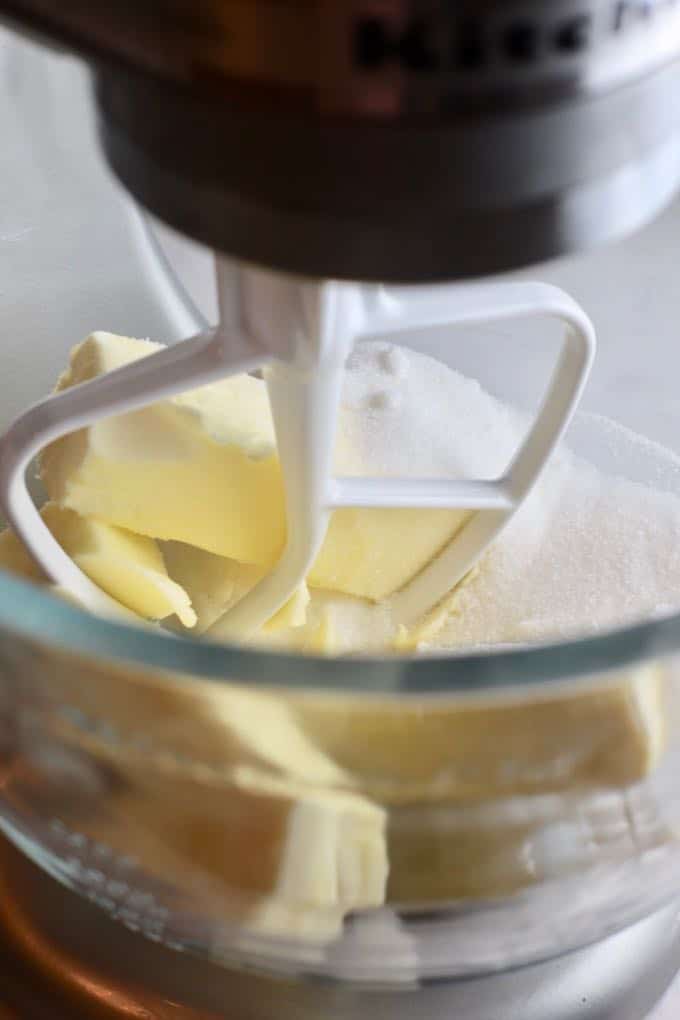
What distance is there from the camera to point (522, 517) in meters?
0.66

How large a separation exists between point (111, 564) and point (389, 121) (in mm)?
347

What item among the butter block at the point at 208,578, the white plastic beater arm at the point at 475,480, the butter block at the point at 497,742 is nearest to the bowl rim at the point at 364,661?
the butter block at the point at 497,742

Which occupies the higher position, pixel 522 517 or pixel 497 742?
pixel 497 742

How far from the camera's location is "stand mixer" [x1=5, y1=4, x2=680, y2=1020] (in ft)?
0.77

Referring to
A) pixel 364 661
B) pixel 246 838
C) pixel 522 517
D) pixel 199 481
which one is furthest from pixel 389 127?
pixel 522 517

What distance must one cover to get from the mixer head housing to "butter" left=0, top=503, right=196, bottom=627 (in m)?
0.30

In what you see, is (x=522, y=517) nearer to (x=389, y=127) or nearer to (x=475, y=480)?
(x=475, y=480)

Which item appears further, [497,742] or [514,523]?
[514,523]

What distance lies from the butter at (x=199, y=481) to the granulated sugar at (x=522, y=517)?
0.05 meters

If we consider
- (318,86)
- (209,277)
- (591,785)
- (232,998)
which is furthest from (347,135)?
(209,277)

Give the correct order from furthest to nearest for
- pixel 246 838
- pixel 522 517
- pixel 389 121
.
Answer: pixel 522 517 < pixel 246 838 < pixel 389 121

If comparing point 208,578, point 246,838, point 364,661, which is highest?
point 364,661

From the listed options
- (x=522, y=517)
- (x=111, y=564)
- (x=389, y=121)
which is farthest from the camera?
(x=522, y=517)

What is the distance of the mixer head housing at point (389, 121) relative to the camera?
0.23 meters
